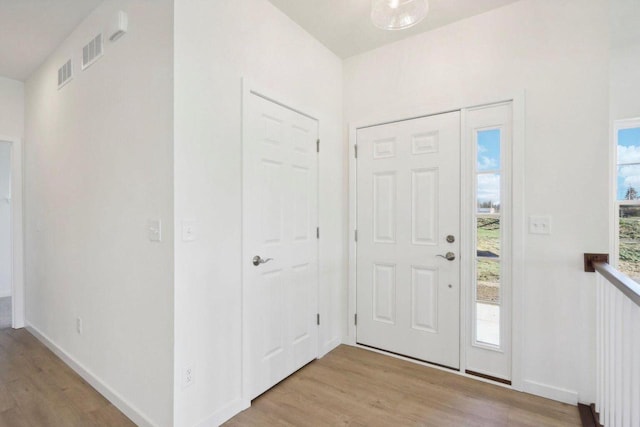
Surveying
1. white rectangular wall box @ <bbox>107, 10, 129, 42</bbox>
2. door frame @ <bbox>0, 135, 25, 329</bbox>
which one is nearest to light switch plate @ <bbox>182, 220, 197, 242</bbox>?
white rectangular wall box @ <bbox>107, 10, 129, 42</bbox>

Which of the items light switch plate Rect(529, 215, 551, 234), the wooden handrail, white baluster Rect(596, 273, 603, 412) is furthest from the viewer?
light switch plate Rect(529, 215, 551, 234)

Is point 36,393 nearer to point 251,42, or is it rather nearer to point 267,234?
point 267,234

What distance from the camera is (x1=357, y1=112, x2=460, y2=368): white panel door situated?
252 cm

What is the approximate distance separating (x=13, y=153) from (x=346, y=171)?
3.64m

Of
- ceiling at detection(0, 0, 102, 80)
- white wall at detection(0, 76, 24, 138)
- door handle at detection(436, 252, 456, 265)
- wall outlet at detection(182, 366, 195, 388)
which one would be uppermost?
ceiling at detection(0, 0, 102, 80)

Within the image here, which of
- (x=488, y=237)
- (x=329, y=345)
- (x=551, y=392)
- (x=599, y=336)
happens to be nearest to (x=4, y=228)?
(x=329, y=345)

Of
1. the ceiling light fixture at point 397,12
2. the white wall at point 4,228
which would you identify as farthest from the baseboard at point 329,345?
the white wall at point 4,228

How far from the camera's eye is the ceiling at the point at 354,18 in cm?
227

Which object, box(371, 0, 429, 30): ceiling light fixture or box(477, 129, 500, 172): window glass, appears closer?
box(371, 0, 429, 30): ceiling light fixture

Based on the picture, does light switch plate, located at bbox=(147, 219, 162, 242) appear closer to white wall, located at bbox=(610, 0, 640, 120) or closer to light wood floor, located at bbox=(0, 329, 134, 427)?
light wood floor, located at bbox=(0, 329, 134, 427)

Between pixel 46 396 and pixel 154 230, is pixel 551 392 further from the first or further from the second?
pixel 46 396

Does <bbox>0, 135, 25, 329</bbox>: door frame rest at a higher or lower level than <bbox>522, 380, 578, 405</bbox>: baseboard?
higher

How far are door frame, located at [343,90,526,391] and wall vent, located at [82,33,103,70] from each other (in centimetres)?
204

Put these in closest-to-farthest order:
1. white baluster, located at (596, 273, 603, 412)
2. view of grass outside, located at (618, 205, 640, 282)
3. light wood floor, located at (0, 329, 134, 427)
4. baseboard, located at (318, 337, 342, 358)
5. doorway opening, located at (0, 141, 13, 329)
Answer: white baluster, located at (596, 273, 603, 412)
light wood floor, located at (0, 329, 134, 427)
baseboard, located at (318, 337, 342, 358)
view of grass outside, located at (618, 205, 640, 282)
doorway opening, located at (0, 141, 13, 329)
